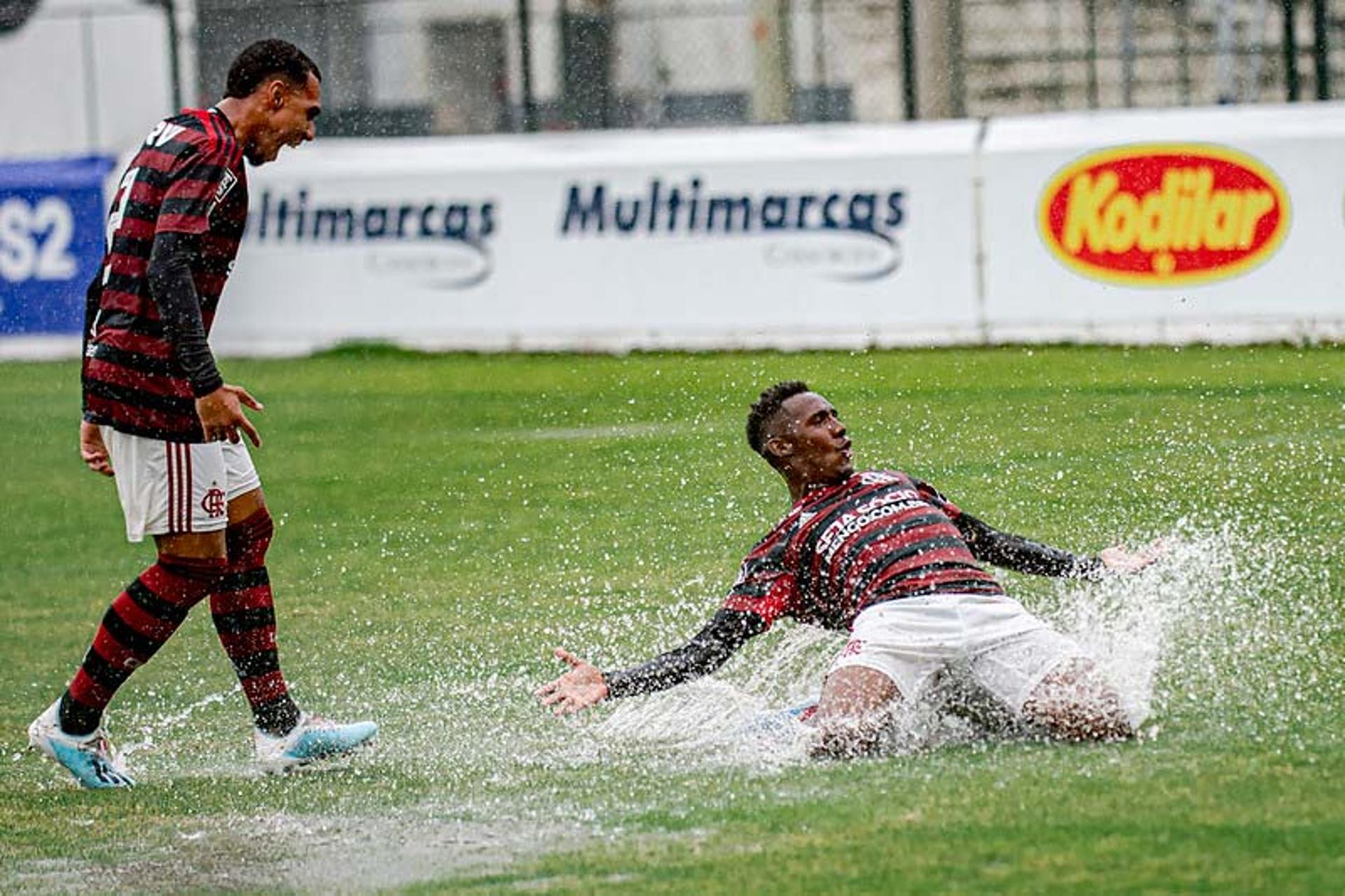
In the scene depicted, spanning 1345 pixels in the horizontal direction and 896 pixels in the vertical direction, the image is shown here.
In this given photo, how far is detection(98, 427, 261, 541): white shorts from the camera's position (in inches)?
257

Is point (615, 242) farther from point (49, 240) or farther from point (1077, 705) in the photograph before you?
point (1077, 705)

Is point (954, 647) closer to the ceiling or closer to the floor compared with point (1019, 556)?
closer to the floor

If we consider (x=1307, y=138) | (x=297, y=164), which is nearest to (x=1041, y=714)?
(x=1307, y=138)

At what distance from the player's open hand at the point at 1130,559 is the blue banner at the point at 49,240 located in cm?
1337

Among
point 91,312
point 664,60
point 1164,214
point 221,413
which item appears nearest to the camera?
point 221,413

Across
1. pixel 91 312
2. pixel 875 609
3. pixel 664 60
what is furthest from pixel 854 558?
pixel 664 60

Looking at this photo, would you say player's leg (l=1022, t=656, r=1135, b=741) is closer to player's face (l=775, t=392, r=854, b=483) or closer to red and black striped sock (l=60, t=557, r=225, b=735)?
player's face (l=775, t=392, r=854, b=483)

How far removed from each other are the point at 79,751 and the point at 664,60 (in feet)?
50.6

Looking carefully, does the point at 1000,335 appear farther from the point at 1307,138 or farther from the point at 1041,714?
the point at 1041,714

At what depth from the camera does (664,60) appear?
21.4m

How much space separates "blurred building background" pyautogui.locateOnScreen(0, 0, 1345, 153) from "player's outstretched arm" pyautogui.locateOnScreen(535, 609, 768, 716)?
12476mm

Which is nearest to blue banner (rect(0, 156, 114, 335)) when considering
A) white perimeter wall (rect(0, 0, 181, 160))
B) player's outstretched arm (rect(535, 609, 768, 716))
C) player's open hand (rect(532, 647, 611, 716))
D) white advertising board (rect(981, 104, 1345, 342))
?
white perimeter wall (rect(0, 0, 181, 160))

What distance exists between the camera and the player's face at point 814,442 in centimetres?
659

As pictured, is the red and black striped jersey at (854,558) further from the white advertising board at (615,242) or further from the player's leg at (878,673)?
the white advertising board at (615,242)
